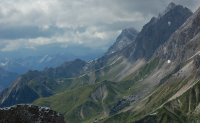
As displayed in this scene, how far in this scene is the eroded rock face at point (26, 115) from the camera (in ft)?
165

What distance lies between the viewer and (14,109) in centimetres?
5081

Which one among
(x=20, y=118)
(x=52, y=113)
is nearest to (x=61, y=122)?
(x=52, y=113)

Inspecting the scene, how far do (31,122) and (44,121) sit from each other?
1.62 meters

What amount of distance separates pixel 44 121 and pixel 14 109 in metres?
3.75

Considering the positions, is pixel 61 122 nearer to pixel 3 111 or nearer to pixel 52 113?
pixel 52 113

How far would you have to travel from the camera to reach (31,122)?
5094cm

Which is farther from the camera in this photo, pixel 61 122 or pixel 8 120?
pixel 61 122

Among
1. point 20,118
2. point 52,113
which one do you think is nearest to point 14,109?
point 20,118

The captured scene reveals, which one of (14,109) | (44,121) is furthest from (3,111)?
(44,121)

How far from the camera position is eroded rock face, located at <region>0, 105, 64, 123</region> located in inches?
1980

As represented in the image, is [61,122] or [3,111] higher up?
[3,111]

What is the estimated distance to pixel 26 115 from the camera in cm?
5116

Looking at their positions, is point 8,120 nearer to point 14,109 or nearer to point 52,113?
point 14,109

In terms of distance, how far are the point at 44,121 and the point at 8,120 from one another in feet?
13.8
